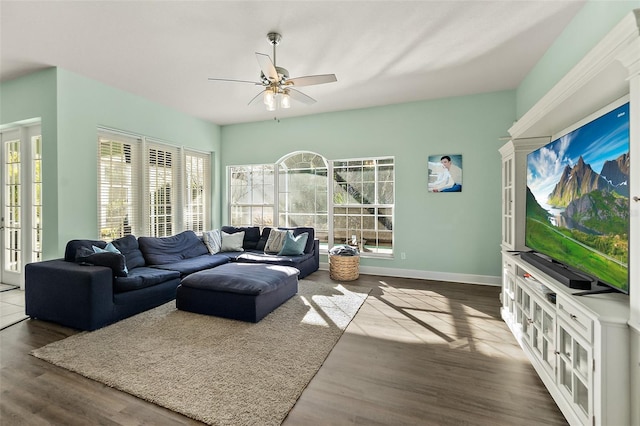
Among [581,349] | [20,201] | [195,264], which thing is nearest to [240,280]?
[195,264]

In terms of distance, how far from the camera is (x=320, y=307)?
140 inches

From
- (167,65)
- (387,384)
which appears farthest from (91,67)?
(387,384)

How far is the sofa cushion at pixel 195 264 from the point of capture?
13.3 ft

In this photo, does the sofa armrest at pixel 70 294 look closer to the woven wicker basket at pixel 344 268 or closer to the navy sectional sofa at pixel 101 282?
the navy sectional sofa at pixel 101 282

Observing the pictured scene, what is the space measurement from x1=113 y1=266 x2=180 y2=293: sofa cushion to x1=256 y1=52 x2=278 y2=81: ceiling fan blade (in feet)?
8.66

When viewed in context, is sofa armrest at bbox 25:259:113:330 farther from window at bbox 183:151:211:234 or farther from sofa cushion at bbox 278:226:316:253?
sofa cushion at bbox 278:226:316:253

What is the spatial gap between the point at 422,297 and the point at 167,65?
172 inches

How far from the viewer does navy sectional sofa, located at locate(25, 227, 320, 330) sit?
2.90 m

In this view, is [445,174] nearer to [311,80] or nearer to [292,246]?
[292,246]

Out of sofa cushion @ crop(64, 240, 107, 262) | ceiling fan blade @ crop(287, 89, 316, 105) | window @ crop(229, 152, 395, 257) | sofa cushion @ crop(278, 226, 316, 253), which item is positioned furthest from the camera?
window @ crop(229, 152, 395, 257)

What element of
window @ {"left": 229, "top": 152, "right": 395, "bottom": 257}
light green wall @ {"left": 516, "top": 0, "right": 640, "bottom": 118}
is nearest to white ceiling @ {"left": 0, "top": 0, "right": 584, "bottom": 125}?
light green wall @ {"left": 516, "top": 0, "right": 640, "bottom": 118}

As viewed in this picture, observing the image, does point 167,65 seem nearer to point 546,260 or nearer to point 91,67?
point 91,67

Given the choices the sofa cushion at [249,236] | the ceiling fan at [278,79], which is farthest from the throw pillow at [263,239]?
the ceiling fan at [278,79]

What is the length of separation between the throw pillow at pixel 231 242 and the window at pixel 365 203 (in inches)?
70.5
